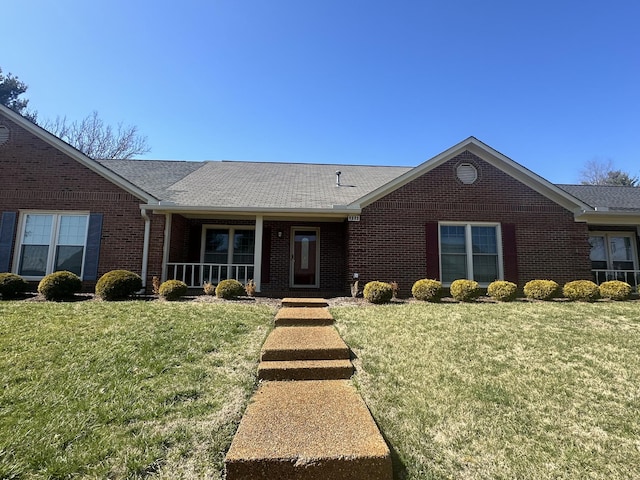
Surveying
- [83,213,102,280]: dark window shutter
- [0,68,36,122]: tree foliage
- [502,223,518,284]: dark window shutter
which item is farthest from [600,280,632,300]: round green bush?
[0,68,36,122]: tree foliage

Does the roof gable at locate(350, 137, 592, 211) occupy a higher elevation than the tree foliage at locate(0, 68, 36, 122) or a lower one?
lower

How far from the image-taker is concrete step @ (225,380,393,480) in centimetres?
229

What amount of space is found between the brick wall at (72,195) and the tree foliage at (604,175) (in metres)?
41.1

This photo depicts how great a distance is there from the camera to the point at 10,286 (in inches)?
309

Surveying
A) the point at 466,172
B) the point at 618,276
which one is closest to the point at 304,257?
the point at 466,172

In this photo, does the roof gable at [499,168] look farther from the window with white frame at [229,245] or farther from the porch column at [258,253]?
the window with white frame at [229,245]

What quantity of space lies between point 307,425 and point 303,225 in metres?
9.06

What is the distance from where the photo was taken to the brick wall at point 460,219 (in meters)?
9.90

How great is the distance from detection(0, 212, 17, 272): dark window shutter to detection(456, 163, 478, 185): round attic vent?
13.1 m

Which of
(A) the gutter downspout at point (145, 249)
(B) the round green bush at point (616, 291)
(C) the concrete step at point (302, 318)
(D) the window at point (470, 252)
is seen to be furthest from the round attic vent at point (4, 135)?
(B) the round green bush at point (616, 291)

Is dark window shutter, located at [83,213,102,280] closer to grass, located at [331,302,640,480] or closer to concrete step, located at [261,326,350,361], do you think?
concrete step, located at [261,326,350,361]

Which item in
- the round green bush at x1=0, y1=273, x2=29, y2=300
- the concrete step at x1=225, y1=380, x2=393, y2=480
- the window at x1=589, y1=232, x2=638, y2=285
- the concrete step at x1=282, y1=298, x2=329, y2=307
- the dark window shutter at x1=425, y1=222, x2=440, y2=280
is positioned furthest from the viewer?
the window at x1=589, y1=232, x2=638, y2=285

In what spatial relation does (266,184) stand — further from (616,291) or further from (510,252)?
(616,291)

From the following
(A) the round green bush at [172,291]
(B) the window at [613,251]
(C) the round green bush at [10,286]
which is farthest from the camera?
(B) the window at [613,251]
